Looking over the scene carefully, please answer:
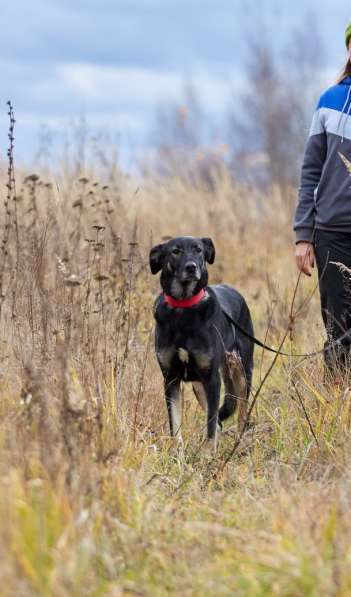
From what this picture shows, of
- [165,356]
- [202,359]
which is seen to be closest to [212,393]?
[202,359]

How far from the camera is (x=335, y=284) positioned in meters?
5.07

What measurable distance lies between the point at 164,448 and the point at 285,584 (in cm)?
200

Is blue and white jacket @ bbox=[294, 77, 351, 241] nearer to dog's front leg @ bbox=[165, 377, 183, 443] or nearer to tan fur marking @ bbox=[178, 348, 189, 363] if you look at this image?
tan fur marking @ bbox=[178, 348, 189, 363]

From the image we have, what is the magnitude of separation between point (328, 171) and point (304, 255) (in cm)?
52

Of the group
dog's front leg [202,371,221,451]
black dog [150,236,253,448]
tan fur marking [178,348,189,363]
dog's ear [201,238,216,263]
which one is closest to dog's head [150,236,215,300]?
black dog [150,236,253,448]

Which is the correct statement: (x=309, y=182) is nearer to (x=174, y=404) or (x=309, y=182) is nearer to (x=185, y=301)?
(x=185, y=301)

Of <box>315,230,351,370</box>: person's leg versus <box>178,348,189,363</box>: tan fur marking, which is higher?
<box>315,230,351,370</box>: person's leg

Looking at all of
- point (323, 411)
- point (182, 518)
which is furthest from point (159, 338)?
point (182, 518)

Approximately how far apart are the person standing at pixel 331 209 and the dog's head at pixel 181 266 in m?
0.63

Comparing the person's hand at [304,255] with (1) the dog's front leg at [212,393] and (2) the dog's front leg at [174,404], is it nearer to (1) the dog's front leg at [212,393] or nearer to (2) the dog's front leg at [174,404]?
(1) the dog's front leg at [212,393]

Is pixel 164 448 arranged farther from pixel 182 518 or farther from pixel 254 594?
pixel 254 594

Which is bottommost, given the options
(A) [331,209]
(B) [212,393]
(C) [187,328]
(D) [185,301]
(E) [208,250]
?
(B) [212,393]

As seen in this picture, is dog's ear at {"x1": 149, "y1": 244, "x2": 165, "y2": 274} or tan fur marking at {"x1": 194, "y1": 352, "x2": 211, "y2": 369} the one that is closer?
tan fur marking at {"x1": 194, "y1": 352, "x2": 211, "y2": 369}

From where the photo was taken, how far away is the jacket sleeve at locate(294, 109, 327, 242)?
517cm
